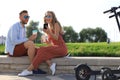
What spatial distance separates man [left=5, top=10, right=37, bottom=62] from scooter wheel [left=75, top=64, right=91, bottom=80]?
73.1 inches

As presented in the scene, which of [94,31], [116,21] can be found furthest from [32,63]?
[94,31]

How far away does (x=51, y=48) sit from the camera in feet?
31.6

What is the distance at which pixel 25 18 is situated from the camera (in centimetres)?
971

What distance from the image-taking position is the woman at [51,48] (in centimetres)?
948

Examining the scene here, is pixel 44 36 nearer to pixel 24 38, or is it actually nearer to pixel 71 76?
pixel 24 38

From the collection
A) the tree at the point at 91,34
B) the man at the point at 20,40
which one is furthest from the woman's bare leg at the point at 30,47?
the tree at the point at 91,34

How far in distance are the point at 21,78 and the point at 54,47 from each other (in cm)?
112

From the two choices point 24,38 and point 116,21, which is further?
point 24,38

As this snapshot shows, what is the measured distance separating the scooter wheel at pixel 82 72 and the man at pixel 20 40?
1.86 m

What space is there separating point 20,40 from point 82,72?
2122mm

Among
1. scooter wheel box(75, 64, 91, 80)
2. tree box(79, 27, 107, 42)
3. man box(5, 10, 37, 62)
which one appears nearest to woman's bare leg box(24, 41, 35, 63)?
man box(5, 10, 37, 62)

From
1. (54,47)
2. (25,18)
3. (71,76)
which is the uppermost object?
(25,18)

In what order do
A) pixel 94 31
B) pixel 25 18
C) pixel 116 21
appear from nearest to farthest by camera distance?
pixel 116 21, pixel 25 18, pixel 94 31

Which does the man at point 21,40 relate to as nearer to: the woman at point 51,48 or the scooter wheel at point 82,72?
the woman at point 51,48
